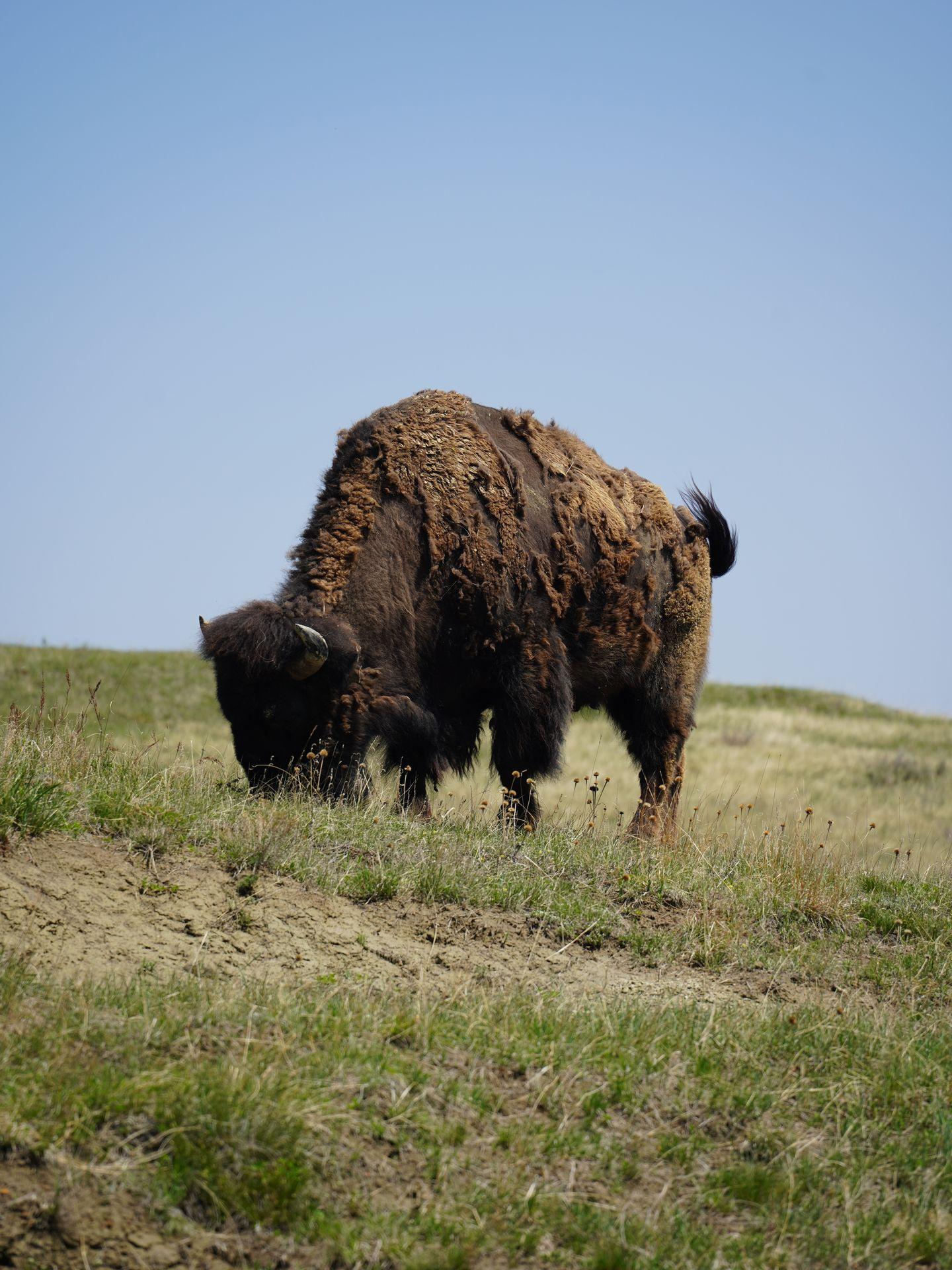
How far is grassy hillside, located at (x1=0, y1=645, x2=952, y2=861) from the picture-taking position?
2209 centimetres

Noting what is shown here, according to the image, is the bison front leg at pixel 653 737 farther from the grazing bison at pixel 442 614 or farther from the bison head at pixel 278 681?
the bison head at pixel 278 681

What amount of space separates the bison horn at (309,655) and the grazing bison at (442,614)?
1cm

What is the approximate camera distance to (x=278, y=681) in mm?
7043

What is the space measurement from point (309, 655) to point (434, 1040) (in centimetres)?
328

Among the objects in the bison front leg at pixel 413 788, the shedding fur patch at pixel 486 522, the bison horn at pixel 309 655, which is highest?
→ the shedding fur patch at pixel 486 522

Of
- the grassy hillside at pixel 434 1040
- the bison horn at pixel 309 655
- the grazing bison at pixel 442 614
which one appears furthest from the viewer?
the grazing bison at pixel 442 614

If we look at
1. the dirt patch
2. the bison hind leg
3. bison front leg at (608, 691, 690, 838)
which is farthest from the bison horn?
bison front leg at (608, 691, 690, 838)

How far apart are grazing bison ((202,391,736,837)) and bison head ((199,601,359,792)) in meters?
0.01

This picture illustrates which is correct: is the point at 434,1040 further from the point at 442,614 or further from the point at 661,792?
the point at 661,792

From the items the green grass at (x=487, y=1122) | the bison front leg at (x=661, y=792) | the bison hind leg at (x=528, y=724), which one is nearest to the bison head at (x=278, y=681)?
the bison hind leg at (x=528, y=724)

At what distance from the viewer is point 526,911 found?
5562 mm

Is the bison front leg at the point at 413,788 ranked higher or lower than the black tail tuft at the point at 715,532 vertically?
lower

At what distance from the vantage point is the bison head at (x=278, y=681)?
6.88m

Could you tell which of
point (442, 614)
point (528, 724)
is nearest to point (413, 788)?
point (528, 724)
